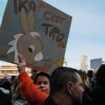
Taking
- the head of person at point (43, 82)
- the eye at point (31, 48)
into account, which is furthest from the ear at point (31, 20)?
the head of person at point (43, 82)

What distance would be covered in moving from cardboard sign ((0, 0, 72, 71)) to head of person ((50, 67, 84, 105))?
1648 mm

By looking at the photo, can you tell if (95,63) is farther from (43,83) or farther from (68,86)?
(68,86)

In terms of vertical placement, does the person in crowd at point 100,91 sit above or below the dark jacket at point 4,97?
above

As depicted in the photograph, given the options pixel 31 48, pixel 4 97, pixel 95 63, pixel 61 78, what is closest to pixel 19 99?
pixel 31 48

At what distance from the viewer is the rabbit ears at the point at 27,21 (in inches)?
146

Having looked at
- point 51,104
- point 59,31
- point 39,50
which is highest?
point 59,31

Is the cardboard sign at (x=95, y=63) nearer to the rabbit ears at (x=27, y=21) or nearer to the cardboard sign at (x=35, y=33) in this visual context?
the cardboard sign at (x=35, y=33)

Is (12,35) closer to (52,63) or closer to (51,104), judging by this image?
(52,63)

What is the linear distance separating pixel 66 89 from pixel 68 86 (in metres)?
0.03

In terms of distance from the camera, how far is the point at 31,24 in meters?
3.82

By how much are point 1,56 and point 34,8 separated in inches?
41.8

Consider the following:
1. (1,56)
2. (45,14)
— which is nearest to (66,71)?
(1,56)

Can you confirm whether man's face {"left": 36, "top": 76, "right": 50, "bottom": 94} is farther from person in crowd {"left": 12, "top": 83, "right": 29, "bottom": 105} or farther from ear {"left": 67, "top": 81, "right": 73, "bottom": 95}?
ear {"left": 67, "top": 81, "right": 73, "bottom": 95}

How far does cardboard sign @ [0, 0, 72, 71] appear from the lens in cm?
347
